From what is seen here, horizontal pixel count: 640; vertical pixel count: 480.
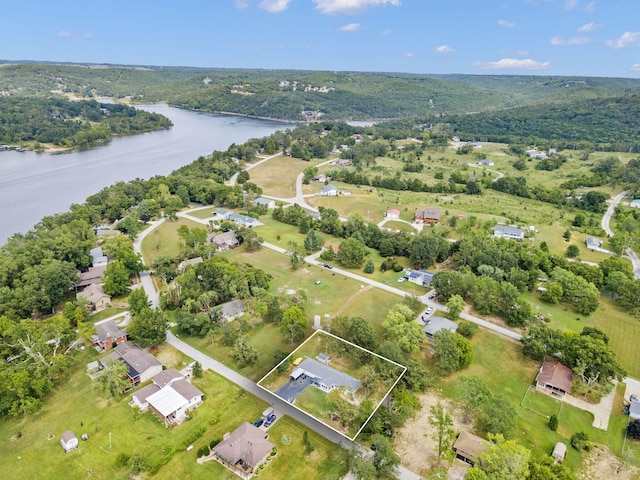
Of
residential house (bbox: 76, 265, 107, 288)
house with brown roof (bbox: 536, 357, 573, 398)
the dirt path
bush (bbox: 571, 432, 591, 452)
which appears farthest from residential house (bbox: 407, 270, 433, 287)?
residential house (bbox: 76, 265, 107, 288)

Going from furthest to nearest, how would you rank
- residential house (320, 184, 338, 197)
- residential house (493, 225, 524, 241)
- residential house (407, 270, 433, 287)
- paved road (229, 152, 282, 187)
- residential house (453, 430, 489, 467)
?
paved road (229, 152, 282, 187)
residential house (320, 184, 338, 197)
residential house (493, 225, 524, 241)
residential house (407, 270, 433, 287)
residential house (453, 430, 489, 467)

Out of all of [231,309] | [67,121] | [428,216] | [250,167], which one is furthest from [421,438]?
[67,121]

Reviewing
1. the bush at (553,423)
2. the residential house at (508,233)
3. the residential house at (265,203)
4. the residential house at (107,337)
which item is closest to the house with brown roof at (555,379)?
the bush at (553,423)

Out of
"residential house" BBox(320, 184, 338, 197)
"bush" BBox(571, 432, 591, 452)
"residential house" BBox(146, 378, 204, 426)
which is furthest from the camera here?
"residential house" BBox(320, 184, 338, 197)

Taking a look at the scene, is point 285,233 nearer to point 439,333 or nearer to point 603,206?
point 439,333

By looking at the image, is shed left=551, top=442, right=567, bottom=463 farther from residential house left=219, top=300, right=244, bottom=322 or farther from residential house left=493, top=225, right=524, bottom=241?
residential house left=493, top=225, right=524, bottom=241

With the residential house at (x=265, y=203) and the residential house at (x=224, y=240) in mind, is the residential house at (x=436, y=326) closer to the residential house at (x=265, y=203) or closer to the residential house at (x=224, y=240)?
the residential house at (x=224, y=240)

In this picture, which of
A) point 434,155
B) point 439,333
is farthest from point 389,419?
point 434,155
